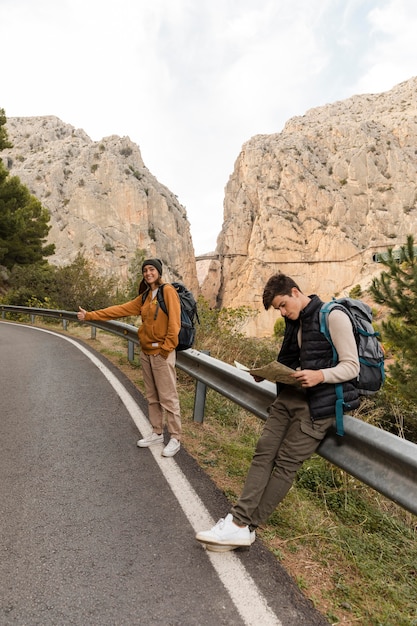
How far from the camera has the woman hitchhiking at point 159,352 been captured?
381 centimetres

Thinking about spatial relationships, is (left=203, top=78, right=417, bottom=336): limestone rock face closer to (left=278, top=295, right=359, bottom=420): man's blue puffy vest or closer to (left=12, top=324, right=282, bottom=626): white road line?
(left=12, top=324, right=282, bottom=626): white road line

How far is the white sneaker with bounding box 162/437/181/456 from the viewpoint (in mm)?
3659

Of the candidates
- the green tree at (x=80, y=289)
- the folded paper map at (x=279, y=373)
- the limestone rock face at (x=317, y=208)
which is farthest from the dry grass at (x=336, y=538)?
the limestone rock face at (x=317, y=208)

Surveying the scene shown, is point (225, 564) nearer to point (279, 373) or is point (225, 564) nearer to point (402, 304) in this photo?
point (279, 373)

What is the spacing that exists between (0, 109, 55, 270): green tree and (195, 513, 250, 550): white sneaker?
2547 cm

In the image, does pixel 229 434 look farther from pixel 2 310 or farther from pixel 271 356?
pixel 2 310

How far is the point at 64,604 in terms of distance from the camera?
1.86 metres

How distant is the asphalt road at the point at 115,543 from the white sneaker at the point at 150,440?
63 mm

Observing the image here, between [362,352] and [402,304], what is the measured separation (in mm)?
10252

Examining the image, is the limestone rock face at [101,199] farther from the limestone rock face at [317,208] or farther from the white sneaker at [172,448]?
the white sneaker at [172,448]

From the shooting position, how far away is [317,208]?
70500 millimetres

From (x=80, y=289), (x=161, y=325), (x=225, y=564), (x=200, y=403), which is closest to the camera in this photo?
(x=225, y=564)

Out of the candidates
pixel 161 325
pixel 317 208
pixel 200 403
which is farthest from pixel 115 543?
pixel 317 208

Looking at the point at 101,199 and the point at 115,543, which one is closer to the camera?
the point at 115,543
